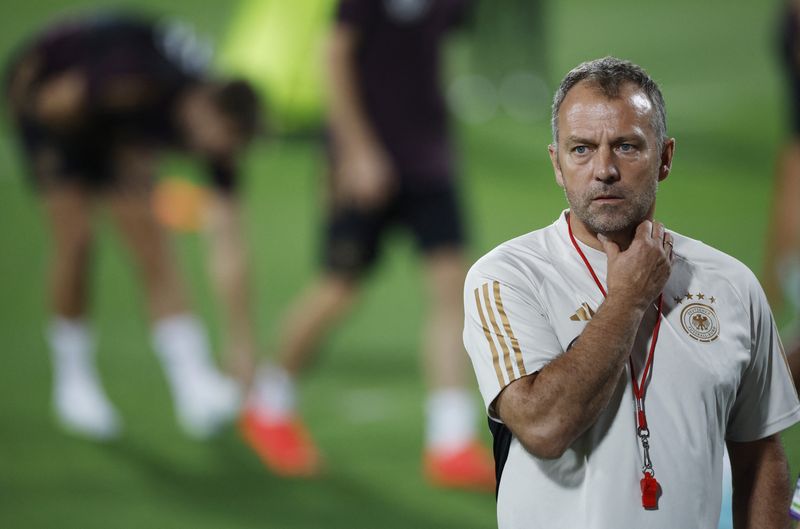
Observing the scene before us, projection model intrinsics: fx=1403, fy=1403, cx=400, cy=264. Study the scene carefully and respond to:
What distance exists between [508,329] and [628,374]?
16 centimetres

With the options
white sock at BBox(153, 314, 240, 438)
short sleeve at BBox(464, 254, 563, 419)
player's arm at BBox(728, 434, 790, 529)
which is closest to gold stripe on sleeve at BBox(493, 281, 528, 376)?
short sleeve at BBox(464, 254, 563, 419)

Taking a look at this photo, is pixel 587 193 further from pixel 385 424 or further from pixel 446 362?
pixel 385 424

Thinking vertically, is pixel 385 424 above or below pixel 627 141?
above

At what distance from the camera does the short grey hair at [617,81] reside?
1807 millimetres

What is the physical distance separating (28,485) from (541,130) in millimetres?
5423

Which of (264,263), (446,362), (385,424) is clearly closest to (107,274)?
(264,263)

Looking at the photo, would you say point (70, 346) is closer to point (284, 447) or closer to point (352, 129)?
point (284, 447)

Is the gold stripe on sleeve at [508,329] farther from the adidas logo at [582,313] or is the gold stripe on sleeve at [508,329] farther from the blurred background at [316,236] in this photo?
the blurred background at [316,236]

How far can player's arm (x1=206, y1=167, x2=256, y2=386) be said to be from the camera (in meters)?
5.51

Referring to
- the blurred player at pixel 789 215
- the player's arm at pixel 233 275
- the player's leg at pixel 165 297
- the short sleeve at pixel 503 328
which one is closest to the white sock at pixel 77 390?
the player's leg at pixel 165 297

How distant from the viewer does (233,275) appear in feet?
18.1

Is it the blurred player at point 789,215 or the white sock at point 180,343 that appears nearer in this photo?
the white sock at point 180,343

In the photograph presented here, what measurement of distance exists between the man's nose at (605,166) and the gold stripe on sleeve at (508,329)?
194mm

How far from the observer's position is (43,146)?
5352 millimetres
